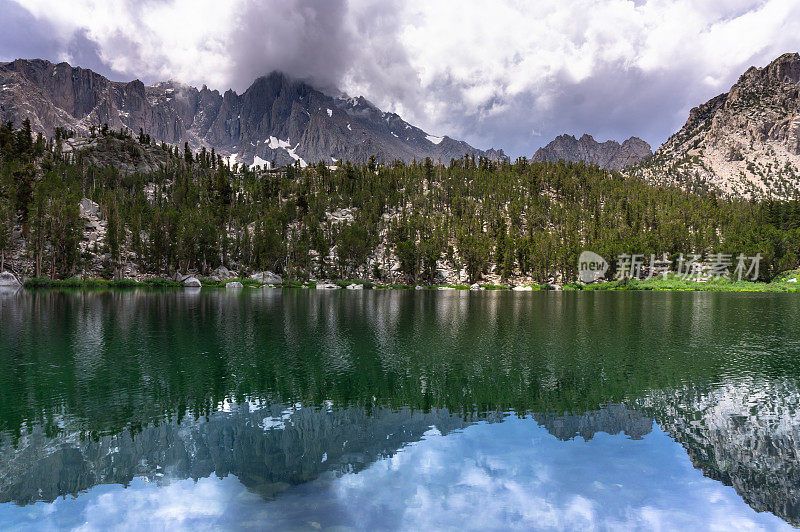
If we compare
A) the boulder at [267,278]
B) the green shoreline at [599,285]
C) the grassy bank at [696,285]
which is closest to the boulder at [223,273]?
the boulder at [267,278]

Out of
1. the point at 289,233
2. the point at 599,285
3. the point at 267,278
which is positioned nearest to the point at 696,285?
the point at 599,285

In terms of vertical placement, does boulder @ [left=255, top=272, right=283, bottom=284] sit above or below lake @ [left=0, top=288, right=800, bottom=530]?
above

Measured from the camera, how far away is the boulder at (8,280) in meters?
96.3

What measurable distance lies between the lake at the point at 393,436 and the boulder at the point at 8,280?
8656 centimetres

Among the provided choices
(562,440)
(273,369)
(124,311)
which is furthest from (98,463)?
(124,311)

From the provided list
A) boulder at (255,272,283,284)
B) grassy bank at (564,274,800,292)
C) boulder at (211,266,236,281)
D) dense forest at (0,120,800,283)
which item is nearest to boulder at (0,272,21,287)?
dense forest at (0,120,800,283)

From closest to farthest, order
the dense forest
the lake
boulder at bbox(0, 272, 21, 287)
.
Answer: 1. the lake
2. boulder at bbox(0, 272, 21, 287)
3. the dense forest

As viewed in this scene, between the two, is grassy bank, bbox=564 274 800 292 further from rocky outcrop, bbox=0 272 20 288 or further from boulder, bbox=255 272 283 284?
rocky outcrop, bbox=0 272 20 288

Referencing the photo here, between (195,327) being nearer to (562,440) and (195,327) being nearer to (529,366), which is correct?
(529,366)

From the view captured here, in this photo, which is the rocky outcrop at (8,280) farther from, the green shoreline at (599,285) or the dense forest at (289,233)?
the green shoreline at (599,285)

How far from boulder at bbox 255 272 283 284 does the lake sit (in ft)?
366

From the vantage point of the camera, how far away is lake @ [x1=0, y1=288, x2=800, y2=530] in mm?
11805

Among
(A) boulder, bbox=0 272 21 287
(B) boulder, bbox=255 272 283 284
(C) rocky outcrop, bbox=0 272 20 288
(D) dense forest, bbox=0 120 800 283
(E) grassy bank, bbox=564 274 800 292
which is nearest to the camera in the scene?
(C) rocky outcrop, bbox=0 272 20 288

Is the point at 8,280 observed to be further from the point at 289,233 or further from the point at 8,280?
the point at 289,233
